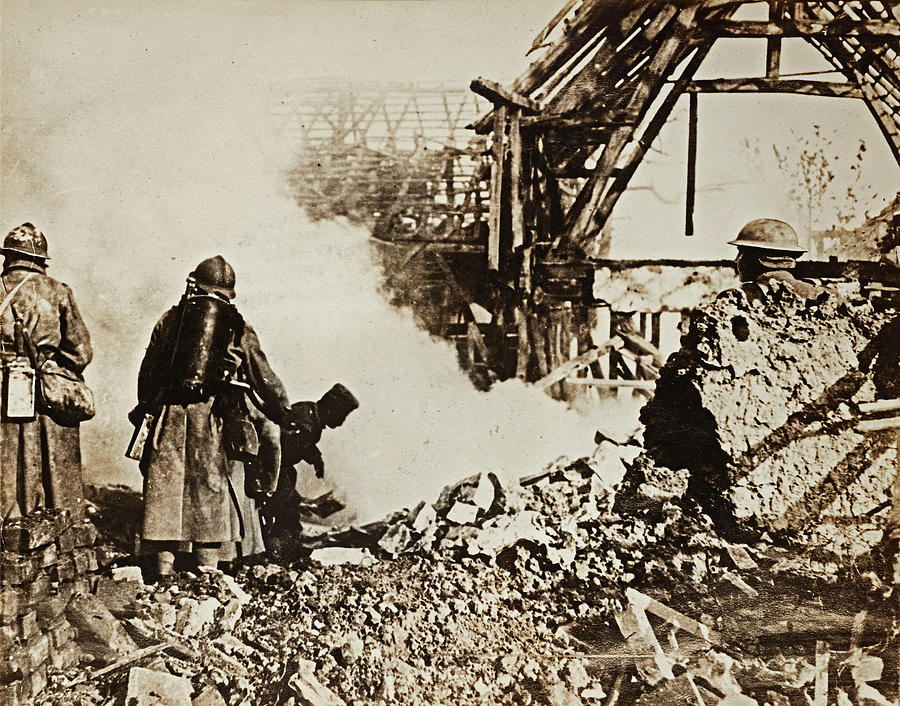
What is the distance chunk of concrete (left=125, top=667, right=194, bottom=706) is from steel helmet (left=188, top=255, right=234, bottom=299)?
2072mm

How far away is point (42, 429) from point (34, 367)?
345 millimetres

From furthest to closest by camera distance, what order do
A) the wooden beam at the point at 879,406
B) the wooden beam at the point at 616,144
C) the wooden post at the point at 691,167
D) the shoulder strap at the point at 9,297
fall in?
the wooden post at the point at 691,167
the wooden beam at the point at 616,144
the shoulder strap at the point at 9,297
the wooden beam at the point at 879,406

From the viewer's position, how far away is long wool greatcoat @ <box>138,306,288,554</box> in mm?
3740

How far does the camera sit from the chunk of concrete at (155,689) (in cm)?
348

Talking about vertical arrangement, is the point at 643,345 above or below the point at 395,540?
above

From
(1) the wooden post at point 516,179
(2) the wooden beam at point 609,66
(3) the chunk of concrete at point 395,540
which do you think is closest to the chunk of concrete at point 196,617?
(3) the chunk of concrete at point 395,540

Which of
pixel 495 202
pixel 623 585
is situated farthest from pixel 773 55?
pixel 623 585

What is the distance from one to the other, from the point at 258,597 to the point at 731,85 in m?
3.93

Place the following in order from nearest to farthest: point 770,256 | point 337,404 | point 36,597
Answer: point 36,597, point 770,256, point 337,404

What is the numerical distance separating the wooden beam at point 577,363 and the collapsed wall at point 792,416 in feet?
1.25

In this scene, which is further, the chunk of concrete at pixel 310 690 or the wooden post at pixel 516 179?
the wooden post at pixel 516 179

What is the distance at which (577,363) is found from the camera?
12.7ft

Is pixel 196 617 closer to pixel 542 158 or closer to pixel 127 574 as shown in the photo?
pixel 127 574

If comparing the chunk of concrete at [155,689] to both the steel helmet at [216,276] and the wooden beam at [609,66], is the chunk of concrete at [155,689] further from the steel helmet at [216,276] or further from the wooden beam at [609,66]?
the wooden beam at [609,66]
